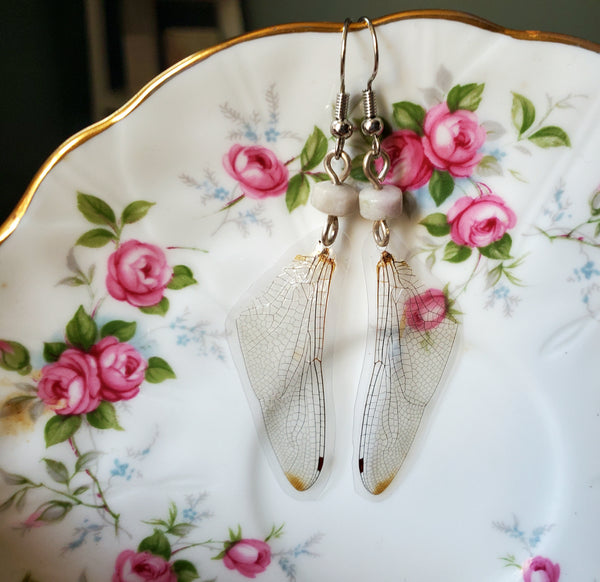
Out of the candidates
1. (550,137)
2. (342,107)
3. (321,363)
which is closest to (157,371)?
(321,363)

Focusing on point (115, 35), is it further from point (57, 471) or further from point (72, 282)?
point (57, 471)

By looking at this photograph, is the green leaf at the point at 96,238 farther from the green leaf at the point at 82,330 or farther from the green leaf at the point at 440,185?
the green leaf at the point at 440,185

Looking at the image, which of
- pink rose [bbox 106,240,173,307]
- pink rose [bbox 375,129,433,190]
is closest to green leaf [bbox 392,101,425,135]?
pink rose [bbox 375,129,433,190]

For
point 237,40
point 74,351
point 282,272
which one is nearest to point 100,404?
point 74,351

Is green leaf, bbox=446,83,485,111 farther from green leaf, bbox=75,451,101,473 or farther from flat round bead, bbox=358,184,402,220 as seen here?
green leaf, bbox=75,451,101,473

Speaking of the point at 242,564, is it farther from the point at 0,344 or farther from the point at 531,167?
the point at 531,167

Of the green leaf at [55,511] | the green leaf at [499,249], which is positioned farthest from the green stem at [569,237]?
the green leaf at [55,511]

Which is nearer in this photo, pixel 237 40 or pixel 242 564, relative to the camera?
pixel 237 40

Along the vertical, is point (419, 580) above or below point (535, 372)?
below

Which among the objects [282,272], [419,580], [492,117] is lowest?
[419,580]
